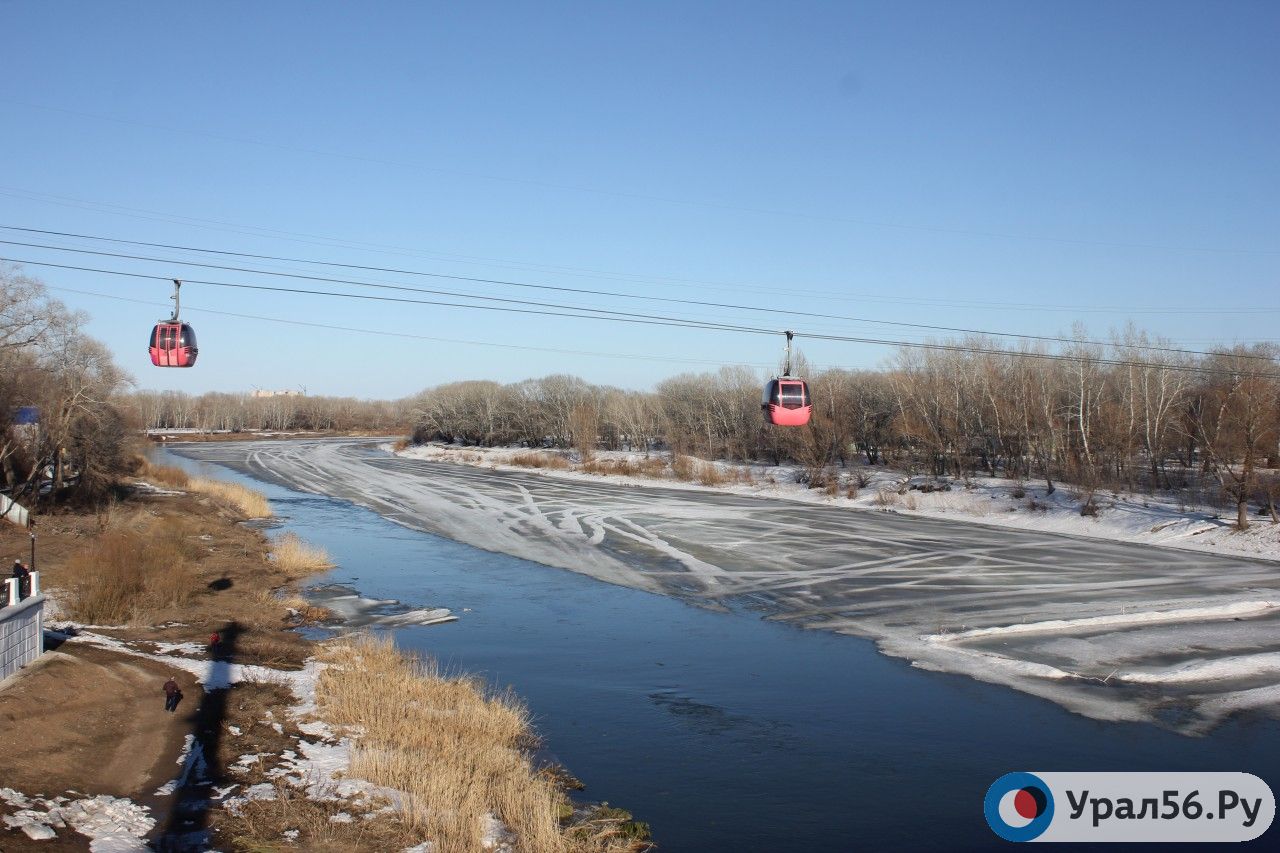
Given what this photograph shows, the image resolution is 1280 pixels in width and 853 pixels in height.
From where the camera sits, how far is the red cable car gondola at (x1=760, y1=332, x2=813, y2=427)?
24.5 meters

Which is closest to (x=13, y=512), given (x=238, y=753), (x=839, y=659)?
(x=238, y=753)

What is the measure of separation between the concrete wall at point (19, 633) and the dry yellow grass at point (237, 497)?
1165 inches

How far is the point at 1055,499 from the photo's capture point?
4156 cm

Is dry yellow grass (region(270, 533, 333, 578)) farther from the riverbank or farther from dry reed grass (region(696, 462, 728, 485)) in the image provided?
dry reed grass (region(696, 462, 728, 485))

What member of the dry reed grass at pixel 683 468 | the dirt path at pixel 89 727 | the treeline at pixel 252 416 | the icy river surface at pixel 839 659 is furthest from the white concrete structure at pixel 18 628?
the treeline at pixel 252 416

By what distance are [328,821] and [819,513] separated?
3557cm

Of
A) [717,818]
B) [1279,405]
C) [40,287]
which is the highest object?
[40,287]

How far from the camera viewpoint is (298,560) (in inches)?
1077

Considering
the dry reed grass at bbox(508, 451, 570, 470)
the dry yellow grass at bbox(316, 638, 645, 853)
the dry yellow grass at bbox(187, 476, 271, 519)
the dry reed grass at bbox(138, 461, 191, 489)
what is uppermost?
the dry reed grass at bbox(508, 451, 570, 470)


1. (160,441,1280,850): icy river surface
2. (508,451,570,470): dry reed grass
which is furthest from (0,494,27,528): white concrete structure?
(508,451,570,470): dry reed grass

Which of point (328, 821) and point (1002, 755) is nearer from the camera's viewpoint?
point (328, 821)

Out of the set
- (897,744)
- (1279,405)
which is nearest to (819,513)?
(1279,405)

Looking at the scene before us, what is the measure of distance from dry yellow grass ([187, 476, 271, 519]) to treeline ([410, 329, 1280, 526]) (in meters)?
29.3

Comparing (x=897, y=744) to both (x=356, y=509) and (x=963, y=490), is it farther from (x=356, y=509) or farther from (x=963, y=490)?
(x=356, y=509)
